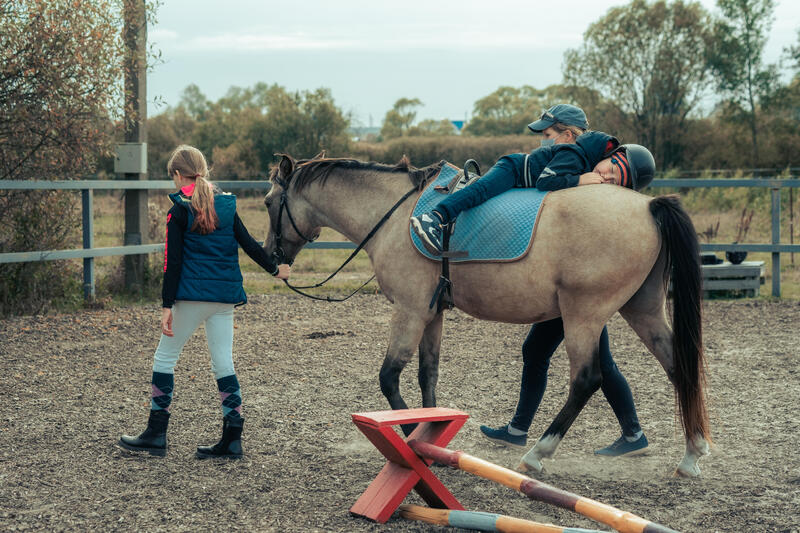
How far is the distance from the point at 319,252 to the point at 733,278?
7967 millimetres

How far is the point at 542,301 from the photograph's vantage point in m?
4.25

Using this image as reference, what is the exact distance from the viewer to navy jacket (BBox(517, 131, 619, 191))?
14.1ft

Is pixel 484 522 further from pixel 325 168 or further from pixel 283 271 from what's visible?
pixel 325 168

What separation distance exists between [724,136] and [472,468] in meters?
27.9

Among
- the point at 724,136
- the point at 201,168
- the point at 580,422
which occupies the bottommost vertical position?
the point at 580,422

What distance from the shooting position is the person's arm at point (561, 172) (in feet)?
14.1

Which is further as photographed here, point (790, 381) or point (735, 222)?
point (735, 222)

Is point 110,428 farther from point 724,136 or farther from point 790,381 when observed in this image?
point 724,136

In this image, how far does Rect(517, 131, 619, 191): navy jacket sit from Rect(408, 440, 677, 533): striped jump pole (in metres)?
1.60

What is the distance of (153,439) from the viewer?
179 inches

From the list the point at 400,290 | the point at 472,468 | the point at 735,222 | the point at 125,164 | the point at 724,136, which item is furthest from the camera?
the point at 724,136

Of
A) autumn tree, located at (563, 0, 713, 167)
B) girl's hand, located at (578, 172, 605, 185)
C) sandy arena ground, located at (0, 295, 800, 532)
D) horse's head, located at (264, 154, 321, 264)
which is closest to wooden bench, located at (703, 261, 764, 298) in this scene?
sandy arena ground, located at (0, 295, 800, 532)

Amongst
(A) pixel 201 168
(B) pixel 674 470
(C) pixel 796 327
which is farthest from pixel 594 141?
(C) pixel 796 327

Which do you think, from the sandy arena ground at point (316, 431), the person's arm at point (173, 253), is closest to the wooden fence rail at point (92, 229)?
the sandy arena ground at point (316, 431)
